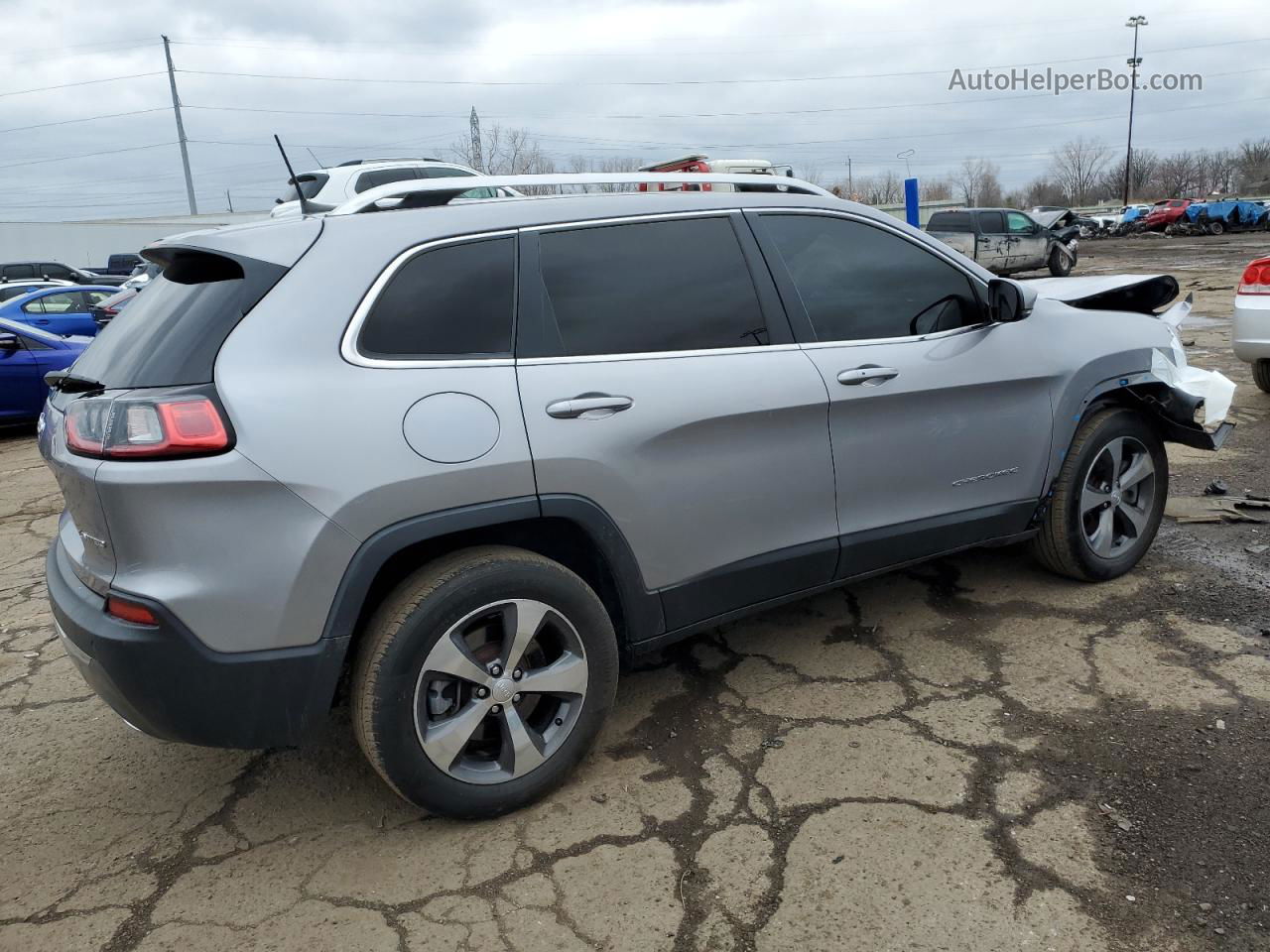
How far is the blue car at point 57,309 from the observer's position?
542 inches

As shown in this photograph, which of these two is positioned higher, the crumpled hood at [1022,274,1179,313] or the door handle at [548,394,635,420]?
the door handle at [548,394,635,420]

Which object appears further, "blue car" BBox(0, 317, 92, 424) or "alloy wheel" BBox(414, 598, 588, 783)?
"blue car" BBox(0, 317, 92, 424)

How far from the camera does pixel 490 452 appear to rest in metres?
2.53

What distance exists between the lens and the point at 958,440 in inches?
138

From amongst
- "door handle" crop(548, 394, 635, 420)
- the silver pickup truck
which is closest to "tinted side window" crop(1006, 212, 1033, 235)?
the silver pickup truck

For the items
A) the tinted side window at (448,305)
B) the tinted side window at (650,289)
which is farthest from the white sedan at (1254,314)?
the tinted side window at (448,305)

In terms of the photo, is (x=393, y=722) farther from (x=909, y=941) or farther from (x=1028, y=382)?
(x=1028, y=382)

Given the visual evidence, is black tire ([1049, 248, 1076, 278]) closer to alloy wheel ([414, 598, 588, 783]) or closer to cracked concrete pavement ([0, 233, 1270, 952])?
cracked concrete pavement ([0, 233, 1270, 952])

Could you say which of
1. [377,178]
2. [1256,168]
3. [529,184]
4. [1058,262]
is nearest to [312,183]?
[377,178]

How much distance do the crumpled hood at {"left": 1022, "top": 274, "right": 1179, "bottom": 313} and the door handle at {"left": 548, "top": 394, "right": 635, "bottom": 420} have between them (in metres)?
2.31

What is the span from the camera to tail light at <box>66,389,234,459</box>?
2266 millimetres

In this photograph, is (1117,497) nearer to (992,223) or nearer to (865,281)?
(865,281)

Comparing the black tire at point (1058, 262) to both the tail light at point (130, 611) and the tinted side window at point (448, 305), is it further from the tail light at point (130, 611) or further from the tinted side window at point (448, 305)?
the tail light at point (130, 611)

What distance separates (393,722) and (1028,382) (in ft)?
8.76
